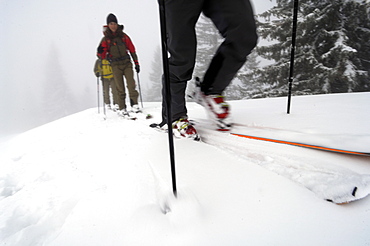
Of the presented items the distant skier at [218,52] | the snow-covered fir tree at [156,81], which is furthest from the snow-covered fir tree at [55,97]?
the distant skier at [218,52]

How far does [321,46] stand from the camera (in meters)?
8.08

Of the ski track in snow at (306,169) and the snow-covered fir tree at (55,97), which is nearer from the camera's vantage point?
the ski track in snow at (306,169)

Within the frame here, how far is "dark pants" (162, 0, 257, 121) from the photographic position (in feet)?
4.27

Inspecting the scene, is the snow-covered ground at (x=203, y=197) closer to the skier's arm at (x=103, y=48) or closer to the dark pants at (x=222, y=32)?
the dark pants at (x=222, y=32)

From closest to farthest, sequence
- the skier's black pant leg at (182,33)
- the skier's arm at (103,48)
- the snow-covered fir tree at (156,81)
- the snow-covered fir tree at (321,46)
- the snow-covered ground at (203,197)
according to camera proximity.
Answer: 1. the snow-covered ground at (203,197)
2. the skier's black pant leg at (182,33)
3. the skier's arm at (103,48)
4. the snow-covered fir tree at (321,46)
5. the snow-covered fir tree at (156,81)

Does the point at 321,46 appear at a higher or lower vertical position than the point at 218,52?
higher

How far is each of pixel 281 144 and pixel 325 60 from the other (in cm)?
911

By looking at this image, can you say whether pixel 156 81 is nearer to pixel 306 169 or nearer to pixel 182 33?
pixel 182 33

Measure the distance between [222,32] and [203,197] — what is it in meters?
1.35

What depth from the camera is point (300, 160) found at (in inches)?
34.7

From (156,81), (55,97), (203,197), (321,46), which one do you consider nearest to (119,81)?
(203,197)

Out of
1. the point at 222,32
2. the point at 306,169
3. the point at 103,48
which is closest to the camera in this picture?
the point at 306,169

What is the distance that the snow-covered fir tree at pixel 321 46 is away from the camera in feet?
23.9

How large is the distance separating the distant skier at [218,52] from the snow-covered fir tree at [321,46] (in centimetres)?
786
